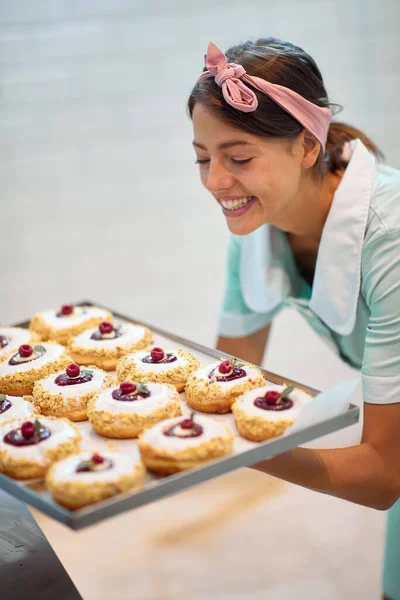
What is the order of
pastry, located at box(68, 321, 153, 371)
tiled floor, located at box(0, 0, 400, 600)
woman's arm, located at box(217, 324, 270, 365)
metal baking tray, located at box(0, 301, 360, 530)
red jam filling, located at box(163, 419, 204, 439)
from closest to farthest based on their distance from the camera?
metal baking tray, located at box(0, 301, 360, 530)
red jam filling, located at box(163, 419, 204, 439)
pastry, located at box(68, 321, 153, 371)
woman's arm, located at box(217, 324, 270, 365)
tiled floor, located at box(0, 0, 400, 600)

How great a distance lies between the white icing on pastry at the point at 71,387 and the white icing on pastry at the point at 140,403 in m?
0.07

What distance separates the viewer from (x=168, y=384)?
1.52 meters

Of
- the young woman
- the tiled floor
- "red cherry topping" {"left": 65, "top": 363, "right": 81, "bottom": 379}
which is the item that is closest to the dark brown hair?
the young woman

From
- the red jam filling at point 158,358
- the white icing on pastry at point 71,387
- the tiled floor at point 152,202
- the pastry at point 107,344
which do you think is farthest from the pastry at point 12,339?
the tiled floor at point 152,202

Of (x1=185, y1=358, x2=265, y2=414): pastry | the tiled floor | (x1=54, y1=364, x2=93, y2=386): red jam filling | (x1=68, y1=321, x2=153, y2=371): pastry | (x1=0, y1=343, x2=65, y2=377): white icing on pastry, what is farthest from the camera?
the tiled floor

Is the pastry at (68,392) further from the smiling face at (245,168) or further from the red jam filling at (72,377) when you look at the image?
the smiling face at (245,168)

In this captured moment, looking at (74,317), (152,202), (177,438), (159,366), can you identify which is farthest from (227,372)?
(152,202)

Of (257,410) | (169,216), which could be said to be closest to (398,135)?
(169,216)

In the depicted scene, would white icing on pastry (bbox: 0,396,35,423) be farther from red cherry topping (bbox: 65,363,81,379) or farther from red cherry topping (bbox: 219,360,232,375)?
red cherry topping (bbox: 219,360,232,375)

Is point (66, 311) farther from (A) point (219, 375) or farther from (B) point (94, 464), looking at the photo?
(B) point (94, 464)

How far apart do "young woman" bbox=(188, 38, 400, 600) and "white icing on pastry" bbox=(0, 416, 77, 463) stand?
0.39 m

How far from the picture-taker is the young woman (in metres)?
1.46

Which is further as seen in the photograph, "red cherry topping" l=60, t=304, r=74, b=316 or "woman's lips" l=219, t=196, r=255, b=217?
"red cherry topping" l=60, t=304, r=74, b=316

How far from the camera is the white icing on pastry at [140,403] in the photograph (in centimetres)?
140
